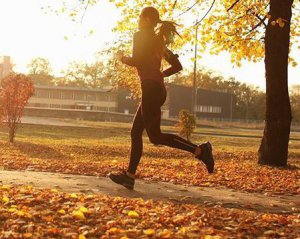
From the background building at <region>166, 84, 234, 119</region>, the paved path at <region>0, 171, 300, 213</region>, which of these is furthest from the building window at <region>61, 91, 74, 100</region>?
the paved path at <region>0, 171, 300, 213</region>

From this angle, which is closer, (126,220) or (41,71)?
(126,220)

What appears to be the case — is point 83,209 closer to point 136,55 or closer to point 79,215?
point 79,215

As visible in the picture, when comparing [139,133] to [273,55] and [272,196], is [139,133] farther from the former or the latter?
[273,55]

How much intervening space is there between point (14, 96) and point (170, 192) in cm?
1664

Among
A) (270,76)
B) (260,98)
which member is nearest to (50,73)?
(260,98)

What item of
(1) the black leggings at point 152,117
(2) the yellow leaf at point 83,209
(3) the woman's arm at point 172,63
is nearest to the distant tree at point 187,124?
(3) the woman's arm at point 172,63

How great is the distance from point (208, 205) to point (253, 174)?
13.0 ft

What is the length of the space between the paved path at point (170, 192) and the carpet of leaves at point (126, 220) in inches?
19.1

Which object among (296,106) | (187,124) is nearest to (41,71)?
(296,106)

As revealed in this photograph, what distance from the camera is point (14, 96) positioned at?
21719 millimetres

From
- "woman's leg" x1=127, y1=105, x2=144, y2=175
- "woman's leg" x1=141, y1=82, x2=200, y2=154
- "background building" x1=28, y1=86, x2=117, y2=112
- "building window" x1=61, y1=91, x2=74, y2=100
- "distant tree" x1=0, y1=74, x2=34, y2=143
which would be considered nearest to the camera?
"woman's leg" x1=141, y1=82, x2=200, y2=154

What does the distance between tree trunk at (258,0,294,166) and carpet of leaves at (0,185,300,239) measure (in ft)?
20.2

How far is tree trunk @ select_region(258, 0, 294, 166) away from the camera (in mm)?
11016

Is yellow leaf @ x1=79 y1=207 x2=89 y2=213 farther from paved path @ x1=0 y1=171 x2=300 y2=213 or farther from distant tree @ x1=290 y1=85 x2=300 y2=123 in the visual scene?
distant tree @ x1=290 y1=85 x2=300 y2=123
